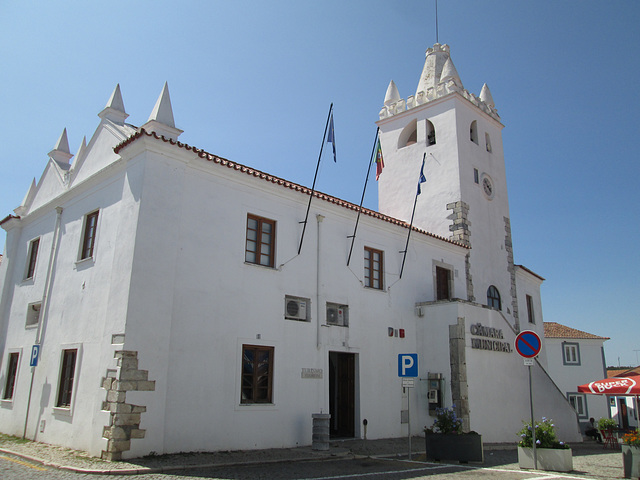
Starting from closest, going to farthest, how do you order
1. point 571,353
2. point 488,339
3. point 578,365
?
point 488,339 < point 578,365 < point 571,353

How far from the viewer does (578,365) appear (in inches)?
1348

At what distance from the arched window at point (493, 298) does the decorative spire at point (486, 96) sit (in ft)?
29.9

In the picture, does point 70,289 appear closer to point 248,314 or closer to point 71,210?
point 71,210

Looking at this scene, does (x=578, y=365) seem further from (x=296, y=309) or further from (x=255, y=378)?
(x=255, y=378)

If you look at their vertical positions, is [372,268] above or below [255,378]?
above

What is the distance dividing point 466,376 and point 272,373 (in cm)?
648

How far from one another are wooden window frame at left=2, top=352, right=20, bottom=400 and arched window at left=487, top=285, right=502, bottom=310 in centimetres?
1700

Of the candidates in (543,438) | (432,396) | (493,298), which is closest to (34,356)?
(432,396)

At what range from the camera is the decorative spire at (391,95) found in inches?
987

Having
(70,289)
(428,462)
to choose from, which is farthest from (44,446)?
(428,462)

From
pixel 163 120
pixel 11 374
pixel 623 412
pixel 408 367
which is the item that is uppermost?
pixel 163 120

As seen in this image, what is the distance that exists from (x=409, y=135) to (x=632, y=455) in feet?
57.5

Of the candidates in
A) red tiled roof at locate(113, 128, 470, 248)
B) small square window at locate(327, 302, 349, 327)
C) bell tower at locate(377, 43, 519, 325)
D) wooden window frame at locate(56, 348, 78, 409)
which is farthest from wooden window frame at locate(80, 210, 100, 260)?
bell tower at locate(377, 43, 519, 325)

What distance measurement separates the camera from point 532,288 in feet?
83.9
